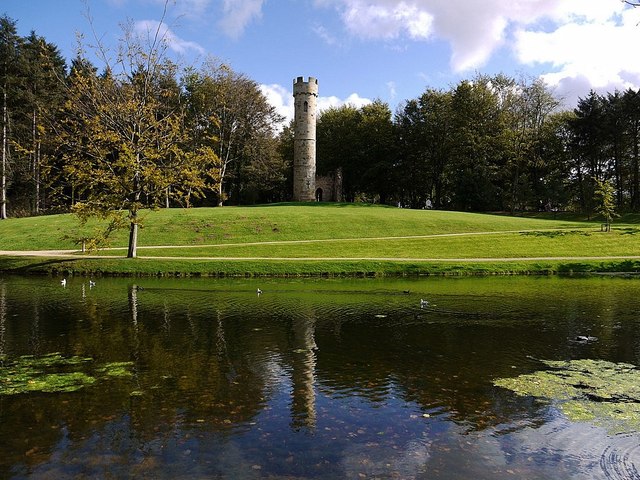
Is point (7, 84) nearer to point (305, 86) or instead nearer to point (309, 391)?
point (305, 86)

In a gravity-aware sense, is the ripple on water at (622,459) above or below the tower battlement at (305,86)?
below

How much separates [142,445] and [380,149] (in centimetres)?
A: 7923

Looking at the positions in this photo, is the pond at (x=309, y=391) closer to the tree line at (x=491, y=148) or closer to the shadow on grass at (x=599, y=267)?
the shadow on grass at (x=599, y=267)

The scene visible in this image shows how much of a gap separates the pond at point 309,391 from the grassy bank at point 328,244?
10.1 m

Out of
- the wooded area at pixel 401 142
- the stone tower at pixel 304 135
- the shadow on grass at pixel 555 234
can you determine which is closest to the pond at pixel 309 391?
the shadow on grass at pixel 555 234

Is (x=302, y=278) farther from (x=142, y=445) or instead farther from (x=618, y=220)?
(x=618, y=220)

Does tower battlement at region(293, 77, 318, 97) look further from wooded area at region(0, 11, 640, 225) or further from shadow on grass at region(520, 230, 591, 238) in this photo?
shadow on grass at region(520, 230, 591, 238)

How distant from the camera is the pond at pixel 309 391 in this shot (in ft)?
22.8

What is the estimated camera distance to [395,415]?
28.1 ft

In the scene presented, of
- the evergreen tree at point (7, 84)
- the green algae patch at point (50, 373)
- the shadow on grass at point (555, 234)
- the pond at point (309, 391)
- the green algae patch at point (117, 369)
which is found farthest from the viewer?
the evergreen tree at point (7, 84)

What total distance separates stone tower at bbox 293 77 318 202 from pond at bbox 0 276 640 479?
53.3m

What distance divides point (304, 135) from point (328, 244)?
36.9m

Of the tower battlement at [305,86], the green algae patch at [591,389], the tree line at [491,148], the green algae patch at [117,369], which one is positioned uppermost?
the tower battlement at [305,86]

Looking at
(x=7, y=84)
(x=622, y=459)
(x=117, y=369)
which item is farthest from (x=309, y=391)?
(x=7, y=84)
